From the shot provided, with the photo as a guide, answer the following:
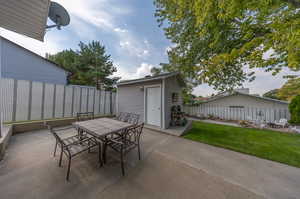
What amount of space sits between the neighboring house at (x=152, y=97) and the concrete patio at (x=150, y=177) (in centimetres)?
244

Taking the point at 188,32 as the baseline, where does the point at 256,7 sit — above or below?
below

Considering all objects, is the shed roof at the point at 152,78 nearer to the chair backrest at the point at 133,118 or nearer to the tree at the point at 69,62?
the chair backrest at the point at 133,118

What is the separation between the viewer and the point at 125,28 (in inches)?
231

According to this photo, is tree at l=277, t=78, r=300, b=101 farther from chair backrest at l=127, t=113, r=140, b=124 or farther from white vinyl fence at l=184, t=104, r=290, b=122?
chair backrest at l=127, t=113, r=140, b=124

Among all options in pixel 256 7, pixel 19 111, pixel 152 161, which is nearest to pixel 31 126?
pixel 19 111

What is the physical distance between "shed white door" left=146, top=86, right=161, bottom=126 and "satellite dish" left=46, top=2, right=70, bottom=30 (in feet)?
12.5

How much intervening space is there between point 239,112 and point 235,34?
613 cm

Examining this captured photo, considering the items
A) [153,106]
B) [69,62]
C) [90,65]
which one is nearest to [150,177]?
[153,106]

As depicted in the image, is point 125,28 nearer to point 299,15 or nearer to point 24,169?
point 299,15

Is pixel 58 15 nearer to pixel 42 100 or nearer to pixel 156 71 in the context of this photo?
pixel 42 100

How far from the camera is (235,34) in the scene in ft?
12.3

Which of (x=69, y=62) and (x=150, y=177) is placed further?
(x=69, y=62)

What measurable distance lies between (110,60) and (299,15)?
13.3m

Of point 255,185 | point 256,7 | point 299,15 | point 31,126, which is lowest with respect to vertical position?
point 255,185
